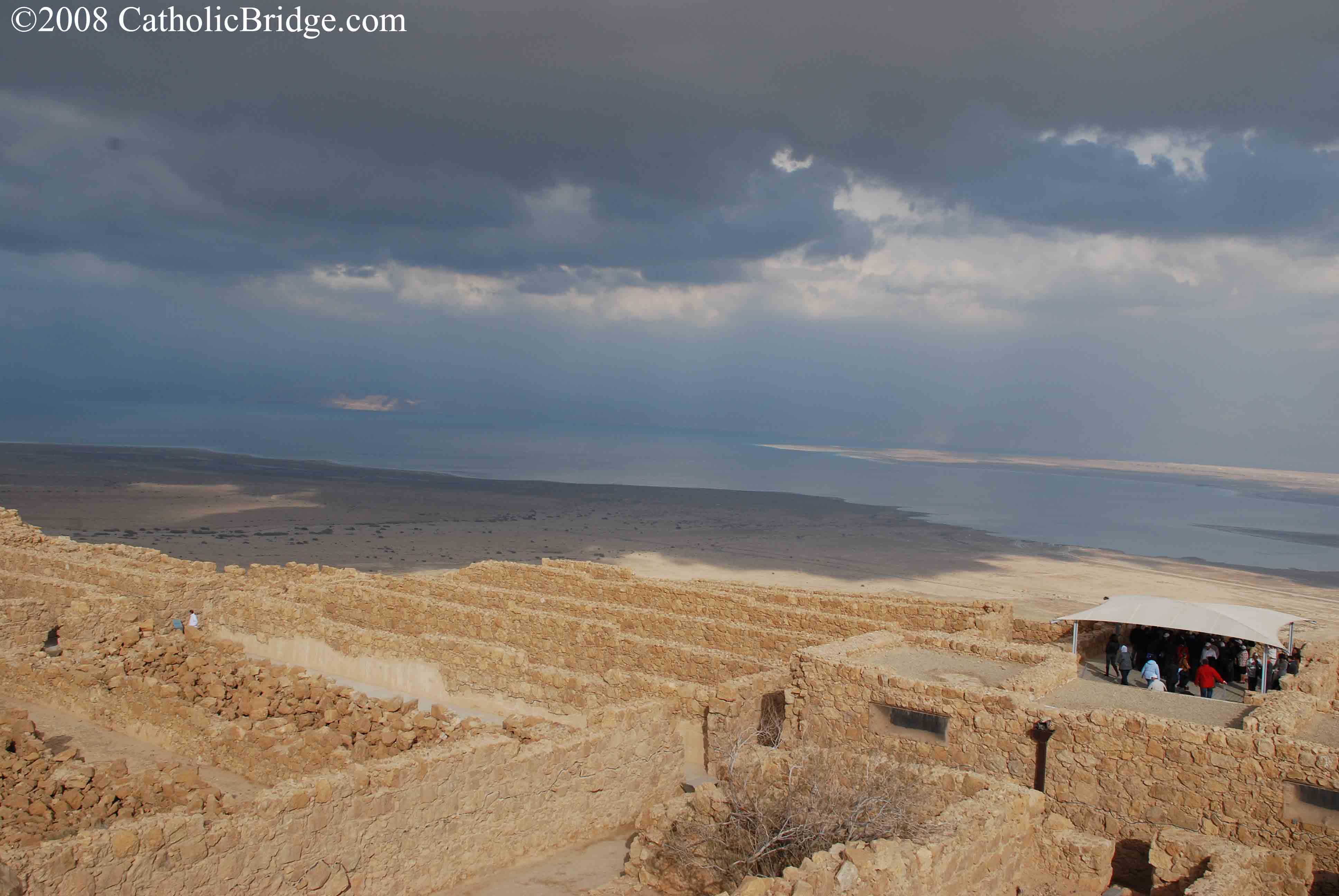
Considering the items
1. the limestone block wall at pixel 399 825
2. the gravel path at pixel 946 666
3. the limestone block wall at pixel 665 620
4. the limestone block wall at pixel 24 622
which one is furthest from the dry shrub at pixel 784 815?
the limestone block wall at pixel 24 622

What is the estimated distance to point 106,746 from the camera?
10.9 meters

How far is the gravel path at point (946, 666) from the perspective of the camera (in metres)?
10.4

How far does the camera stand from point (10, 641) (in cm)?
1421

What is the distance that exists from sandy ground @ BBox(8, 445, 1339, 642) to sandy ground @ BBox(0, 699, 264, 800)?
732 inches

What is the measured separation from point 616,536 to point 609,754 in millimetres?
35014

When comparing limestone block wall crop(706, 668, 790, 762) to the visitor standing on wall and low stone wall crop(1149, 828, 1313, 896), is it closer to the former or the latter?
low stone wall crop(1149, 828, 1313, 896)

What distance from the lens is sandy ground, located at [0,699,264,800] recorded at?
32.4ft

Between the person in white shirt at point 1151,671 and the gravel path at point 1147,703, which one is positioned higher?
the gravel path at point 1147,703

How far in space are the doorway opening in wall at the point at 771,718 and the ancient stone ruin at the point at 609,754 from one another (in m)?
0.04

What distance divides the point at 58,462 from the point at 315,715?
3038 inches

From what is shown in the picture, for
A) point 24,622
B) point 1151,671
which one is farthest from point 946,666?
point 24,622

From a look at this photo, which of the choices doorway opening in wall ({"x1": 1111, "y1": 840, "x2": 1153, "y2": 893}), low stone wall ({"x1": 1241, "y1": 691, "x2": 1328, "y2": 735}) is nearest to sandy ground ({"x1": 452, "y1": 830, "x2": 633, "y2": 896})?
doorway opening in wall ({"x1": 1111, "y1": 840, "x2": 1153, "y2": 893})

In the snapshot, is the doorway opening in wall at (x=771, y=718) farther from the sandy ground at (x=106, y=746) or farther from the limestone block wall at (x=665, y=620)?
the sandy ground at (x=106, y=746)

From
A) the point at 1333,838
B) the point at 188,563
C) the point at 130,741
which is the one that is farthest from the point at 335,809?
the point at 188,563
